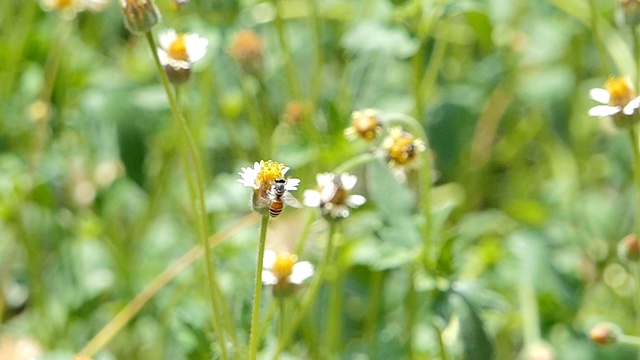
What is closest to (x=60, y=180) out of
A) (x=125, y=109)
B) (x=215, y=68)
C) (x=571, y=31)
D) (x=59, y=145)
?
(x=59, y=145)

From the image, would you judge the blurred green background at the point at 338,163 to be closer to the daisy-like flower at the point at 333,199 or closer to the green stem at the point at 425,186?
the green stem at the point at 425,186

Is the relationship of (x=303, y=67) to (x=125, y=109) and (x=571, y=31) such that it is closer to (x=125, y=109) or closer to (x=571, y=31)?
(x=125, y=109)

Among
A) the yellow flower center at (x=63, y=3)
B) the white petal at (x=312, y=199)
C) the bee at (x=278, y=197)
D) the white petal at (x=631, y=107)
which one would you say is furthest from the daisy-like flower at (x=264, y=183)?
the yellow flower center at (x=63, y=3)

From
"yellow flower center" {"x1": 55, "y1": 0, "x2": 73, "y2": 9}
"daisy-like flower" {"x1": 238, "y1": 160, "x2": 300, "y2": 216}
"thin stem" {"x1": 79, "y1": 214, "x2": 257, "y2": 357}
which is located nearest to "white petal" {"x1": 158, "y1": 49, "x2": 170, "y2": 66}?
"daisy-like flower" {"x1": 238, "y1": 160, "x2": 300, "y2": 216}

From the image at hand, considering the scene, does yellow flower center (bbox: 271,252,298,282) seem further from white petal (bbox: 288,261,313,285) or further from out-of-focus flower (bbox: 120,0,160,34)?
out-of-focus flower (bbox: 120,0,160,34)

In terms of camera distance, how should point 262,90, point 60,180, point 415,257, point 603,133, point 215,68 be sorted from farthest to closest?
point 603,133 < point 60,180 < point 215,68 < point 262,90 < point 415,257

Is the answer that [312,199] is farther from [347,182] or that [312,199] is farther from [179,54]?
[179,54]

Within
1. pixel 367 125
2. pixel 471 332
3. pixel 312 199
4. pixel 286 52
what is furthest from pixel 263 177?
pixel 286 52
